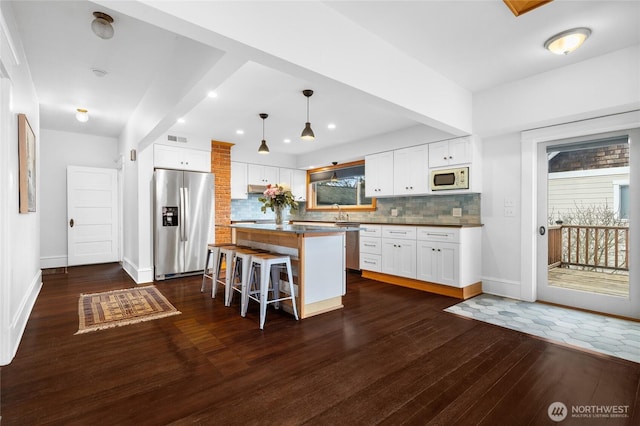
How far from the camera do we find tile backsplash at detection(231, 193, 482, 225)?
4.35 m

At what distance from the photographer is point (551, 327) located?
288 centimetres

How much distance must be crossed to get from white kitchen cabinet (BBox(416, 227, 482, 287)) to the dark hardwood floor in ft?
3.07

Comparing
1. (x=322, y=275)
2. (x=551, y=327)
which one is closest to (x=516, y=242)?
(x=551, y=327)

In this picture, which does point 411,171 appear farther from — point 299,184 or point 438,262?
point 299,184

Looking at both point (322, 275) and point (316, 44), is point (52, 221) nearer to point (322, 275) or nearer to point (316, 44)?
point (322, 275)

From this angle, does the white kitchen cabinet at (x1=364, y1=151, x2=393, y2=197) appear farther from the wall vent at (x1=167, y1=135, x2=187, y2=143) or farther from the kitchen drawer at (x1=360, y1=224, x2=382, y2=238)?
the wall vent at (x1=167, y1=135, x2=187, y2=143)

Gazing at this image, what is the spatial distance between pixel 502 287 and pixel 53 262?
7.71 m

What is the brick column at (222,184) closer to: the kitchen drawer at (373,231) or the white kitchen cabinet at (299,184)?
the white kitchen cabinet at (299,184)

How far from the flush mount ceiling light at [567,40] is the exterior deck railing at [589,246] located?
198cm

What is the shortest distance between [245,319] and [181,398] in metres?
1.32

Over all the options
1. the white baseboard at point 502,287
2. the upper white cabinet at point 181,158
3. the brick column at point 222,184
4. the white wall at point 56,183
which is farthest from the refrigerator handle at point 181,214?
the white baseboard at point 502,287

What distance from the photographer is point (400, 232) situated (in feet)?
15.0

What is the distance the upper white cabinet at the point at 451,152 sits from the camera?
13.2 ft

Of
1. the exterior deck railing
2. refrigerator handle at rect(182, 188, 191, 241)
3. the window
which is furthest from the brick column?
the exterior deck railing
